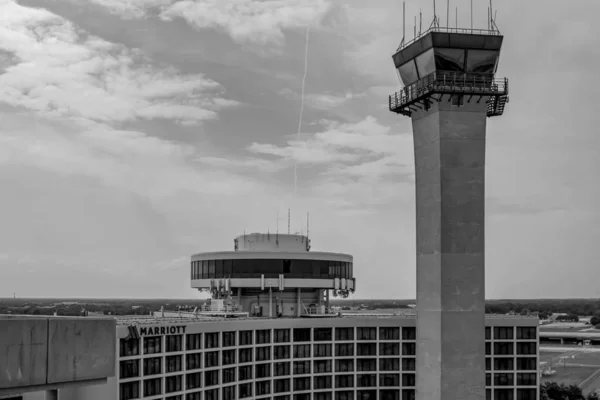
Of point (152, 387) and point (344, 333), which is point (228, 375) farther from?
point (344, 333)

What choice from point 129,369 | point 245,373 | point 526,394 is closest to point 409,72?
point 129,369

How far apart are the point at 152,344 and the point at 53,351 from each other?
54.7 metres

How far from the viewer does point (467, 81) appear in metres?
58.9

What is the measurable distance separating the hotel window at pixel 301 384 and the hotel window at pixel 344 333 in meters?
6.62

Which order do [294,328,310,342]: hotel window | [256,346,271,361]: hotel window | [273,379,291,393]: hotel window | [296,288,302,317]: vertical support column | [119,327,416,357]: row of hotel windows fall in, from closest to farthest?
[119,327,416,357]: row of hotel windows → [256,346,271,361]: hotel window → [273,379,291,393]: hotel window → [294,328,310,342]: hotel window → [296,288,302,317]: vertical support column

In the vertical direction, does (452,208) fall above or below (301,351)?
above

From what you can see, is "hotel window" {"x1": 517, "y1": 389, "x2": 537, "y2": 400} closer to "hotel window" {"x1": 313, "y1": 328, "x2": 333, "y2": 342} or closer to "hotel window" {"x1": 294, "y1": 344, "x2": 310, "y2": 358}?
"hotel window" {"x1": 313, "y1": 328, "x2": 333, "y2": 342}

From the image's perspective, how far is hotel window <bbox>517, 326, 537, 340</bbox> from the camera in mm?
85000

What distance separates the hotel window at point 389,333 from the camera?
3346 inches

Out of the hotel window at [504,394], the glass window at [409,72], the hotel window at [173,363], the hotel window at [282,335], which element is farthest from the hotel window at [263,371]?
the glass window at [409,72]

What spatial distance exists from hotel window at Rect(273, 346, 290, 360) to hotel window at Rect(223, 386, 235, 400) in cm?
775

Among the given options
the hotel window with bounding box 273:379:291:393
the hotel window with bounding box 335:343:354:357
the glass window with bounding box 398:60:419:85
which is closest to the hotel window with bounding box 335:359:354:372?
the hotel window with bounding box 335:343:354:357

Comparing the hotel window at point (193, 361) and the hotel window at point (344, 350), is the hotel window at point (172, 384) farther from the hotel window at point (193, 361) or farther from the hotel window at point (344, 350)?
the hotel window at point (344, 350)

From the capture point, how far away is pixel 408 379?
8456 cm
